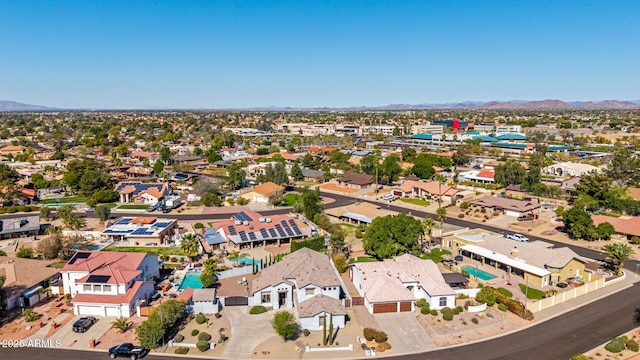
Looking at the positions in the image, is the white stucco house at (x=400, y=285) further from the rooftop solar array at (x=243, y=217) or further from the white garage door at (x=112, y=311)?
the rooftop solar array at (x=243, y=217)

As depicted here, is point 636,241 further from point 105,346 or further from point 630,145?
point 630,145

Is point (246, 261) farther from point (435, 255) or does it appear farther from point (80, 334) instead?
point (435, 255)

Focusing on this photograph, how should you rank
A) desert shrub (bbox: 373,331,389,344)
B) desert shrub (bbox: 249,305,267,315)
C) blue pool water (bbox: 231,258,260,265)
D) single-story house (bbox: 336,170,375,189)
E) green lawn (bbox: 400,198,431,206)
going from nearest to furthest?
1. desert shrub (bbox: 373,331,389,344)
2. desert shrub (bbox: 249,305,267,315)
3. blue pool water (bbox: 231,258,260,265)
4. green lawn (bbox: 400,198,431,206)
5. single-story house (bbox: 336,170,375,189)

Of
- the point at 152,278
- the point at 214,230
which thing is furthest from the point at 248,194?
the point at 152,278

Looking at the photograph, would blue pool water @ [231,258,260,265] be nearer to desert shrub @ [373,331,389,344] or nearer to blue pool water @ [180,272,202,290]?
blue pool water @ [180,272,202,290]

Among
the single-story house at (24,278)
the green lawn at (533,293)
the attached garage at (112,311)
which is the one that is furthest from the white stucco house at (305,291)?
the single-story house at (24,278)

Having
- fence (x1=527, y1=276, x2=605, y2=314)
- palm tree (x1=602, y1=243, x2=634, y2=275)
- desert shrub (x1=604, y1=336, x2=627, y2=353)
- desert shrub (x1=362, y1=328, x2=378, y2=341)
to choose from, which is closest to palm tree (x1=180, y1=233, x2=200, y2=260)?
desert shrub (x1=362, y1=328, x2=378, y2=341)
